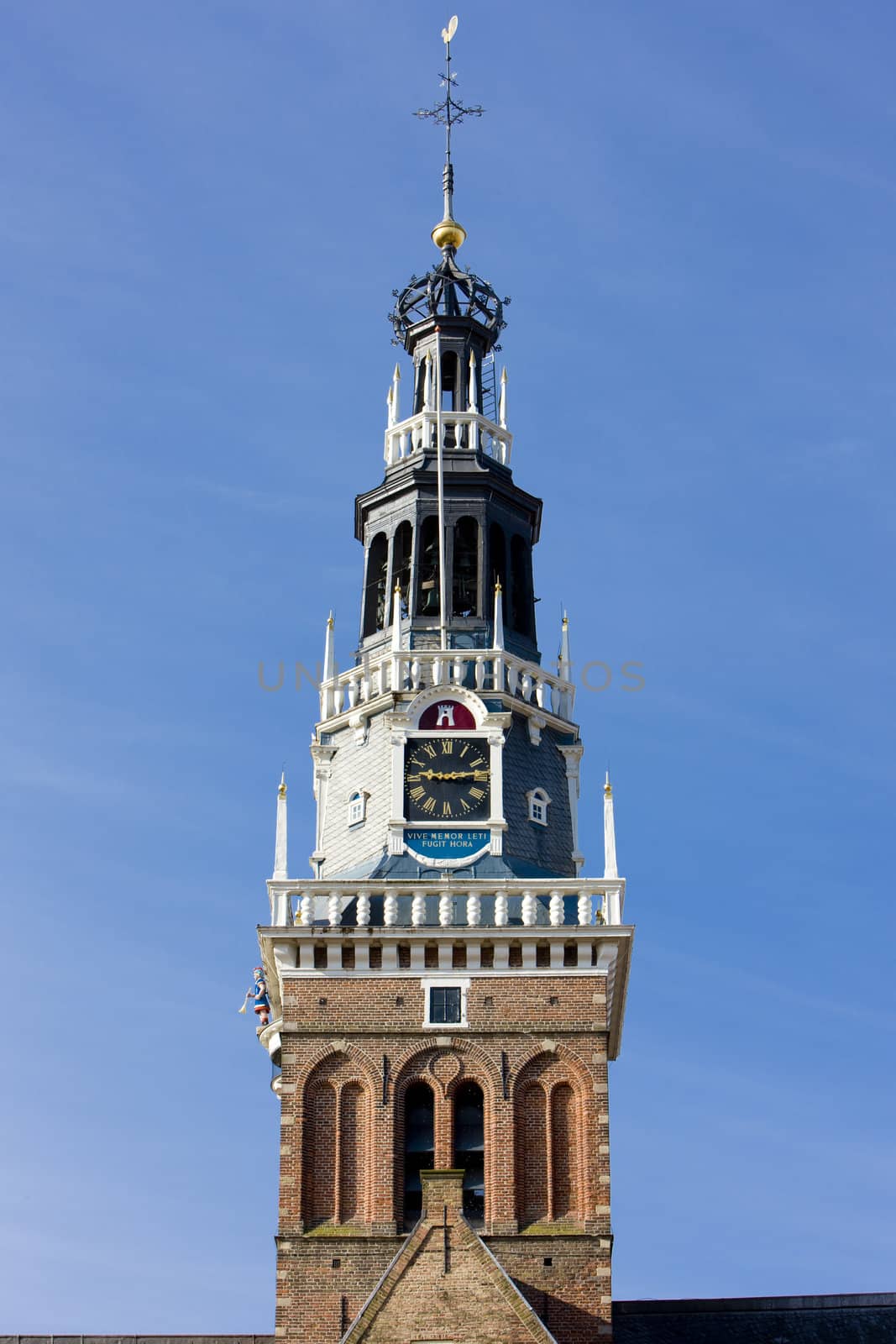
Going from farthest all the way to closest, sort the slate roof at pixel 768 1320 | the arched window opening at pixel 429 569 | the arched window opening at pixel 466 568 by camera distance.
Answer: the arched window opening at pixel 466 568 < the arched window opening at pixel 429 569 < the slate roof at pixel 768 1320

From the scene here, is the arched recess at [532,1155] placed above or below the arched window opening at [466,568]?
below

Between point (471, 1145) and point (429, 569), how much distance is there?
16.0 metres

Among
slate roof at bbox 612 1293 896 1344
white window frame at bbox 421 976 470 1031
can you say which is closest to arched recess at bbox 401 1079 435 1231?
white window frame at bbox 421 976 470 1031

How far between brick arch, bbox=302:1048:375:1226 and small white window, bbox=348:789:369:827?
6.74m

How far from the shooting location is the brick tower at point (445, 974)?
5800 cm

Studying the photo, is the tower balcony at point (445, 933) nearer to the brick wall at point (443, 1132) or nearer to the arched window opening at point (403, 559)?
the brick wall at point (443, 1132)

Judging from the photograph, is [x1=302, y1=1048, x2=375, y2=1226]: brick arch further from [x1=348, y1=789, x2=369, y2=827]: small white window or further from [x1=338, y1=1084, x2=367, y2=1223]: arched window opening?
[x1=348, y1=789, x2=369, y2=827]: small white window

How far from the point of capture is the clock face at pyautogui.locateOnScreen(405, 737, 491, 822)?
6450cm

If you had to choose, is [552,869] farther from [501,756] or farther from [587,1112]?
[587,1112]

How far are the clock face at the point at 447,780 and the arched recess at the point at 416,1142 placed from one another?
22.7ft

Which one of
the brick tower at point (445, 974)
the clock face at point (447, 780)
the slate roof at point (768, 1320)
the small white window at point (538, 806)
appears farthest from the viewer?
the small white window at point (538, 806)

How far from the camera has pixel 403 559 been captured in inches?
2739

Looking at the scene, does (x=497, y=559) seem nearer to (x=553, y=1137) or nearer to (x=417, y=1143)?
(x=553, y=1137)

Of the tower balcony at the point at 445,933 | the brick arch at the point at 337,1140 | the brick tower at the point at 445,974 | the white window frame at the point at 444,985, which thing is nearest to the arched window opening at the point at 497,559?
the brick tower at the point at 445,974
